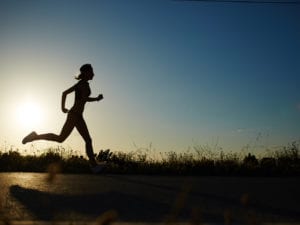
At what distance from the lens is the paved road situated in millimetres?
5086

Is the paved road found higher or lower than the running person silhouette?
lower

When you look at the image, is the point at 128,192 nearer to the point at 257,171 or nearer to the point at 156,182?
the point at 156,182

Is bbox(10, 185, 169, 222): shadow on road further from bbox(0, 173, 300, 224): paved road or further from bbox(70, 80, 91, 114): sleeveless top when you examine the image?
bbox(70, 80, 91, 114): sleeveless top

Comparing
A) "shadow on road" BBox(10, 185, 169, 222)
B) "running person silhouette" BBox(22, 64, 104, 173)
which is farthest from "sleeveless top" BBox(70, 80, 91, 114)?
"shadow on road" BBox(10, 185, 169, 222)

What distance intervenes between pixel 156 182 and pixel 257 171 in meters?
4.20

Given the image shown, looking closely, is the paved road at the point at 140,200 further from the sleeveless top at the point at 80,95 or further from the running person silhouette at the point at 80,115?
the sleeveless top at the point at 80,95

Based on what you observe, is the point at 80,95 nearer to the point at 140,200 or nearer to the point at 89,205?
the point at 140,200

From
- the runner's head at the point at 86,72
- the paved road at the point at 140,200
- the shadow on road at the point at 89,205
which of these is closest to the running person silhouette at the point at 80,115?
the runner's head at the point at 86,72

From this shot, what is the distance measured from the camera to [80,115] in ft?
34.8

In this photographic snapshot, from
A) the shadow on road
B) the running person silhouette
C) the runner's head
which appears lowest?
the shadow on road

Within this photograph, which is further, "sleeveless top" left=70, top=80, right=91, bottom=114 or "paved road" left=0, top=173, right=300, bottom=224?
"sleeveless top" left=70, top=80, right=91, bottom=114

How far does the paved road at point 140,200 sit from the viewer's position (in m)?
5.09

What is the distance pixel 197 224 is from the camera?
209cm

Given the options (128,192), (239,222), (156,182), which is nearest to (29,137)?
(156,182)
